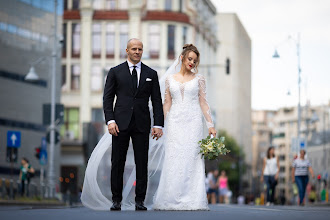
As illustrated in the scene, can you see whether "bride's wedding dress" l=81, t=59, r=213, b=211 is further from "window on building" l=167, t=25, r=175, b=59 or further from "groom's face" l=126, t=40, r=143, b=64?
"window on building" l=167, t=25, r=175, b=59

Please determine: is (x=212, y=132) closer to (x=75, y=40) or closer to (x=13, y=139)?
(x=13, y=139)

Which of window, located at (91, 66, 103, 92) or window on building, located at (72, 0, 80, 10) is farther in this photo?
window on building, located at (72, 0, 80, 10)

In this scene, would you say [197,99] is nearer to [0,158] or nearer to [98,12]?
[0,158]

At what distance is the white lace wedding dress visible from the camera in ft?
41.7

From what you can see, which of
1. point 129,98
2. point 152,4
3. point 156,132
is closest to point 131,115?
point 129,98

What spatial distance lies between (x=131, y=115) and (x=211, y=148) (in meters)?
1.25

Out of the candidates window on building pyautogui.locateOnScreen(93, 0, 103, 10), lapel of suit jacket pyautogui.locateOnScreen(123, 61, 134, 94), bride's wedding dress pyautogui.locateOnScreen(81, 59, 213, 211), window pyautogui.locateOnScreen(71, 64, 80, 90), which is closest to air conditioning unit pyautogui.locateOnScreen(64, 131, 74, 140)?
window pyautogui.locateOnScreen(71, 64, 80, 90)

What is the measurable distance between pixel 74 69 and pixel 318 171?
69.5 m

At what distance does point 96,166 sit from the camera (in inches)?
530

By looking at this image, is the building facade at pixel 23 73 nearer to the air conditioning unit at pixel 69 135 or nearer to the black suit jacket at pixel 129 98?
the air conditioning unit at pixel 69 135

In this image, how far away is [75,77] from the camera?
77.5 metres

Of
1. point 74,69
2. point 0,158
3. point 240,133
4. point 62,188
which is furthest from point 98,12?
point 240,133

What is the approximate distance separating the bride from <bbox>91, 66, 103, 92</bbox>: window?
210ft

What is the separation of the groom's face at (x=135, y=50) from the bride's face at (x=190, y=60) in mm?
826
